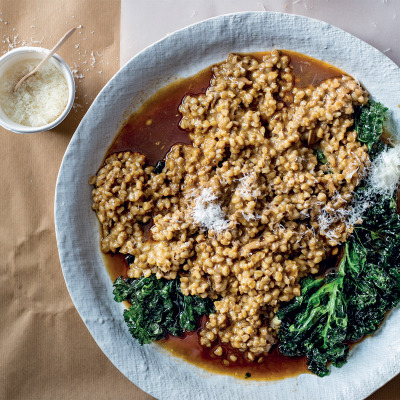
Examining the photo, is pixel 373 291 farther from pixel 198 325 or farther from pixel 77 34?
pixel 77 34

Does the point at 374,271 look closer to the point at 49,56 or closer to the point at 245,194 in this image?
the point at 245,194

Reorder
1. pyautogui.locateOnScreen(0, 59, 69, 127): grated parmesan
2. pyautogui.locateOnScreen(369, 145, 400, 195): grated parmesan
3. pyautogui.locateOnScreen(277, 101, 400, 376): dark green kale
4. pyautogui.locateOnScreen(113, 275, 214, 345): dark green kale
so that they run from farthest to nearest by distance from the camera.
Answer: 1. pyautogui.locateOnScreen(0, 59, 69, 127): grated parmesan
2. pyautogui.locateOnScreen(113, 275, 214, 345): dark green kale
3. pyautogui.locateOnScreen(277, 101, 400, 376): dark green kale
4. pyautogui.locateOnScreen(369, 145, 400, 195): grated parmesan

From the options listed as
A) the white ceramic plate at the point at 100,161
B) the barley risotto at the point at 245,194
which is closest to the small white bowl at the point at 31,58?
the white ceramic plate at the point at 100,161

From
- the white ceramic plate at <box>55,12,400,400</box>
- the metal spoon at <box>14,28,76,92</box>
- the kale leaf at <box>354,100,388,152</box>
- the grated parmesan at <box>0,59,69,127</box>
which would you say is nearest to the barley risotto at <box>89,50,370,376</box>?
the kale leaf at <box>354,100,388,152</box>

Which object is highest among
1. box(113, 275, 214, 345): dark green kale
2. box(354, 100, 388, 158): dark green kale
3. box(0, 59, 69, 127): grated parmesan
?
box(354, 100, 388, 158): dark green kale

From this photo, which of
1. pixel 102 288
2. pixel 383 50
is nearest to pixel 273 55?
pixel 383 50

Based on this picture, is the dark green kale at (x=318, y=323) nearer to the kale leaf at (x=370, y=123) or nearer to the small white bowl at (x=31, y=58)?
the kale leaf at (x=370, y=123)

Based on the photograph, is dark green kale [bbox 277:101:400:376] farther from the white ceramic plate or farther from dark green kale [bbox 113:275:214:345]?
dark green kale [bbox 113:275:214:345]
